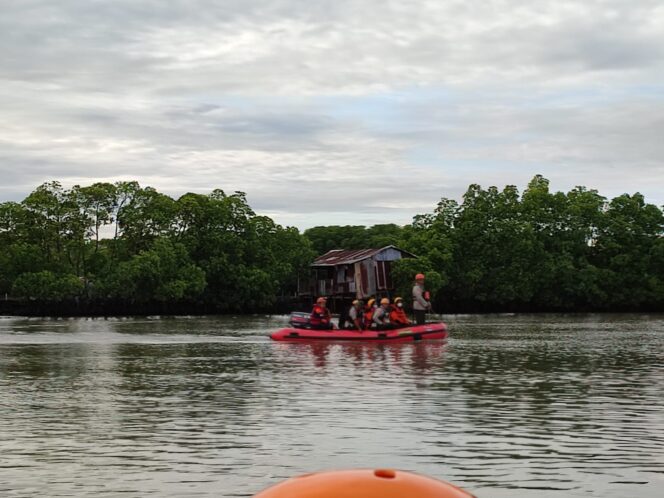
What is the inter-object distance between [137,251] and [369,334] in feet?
187

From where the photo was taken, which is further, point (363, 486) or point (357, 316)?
point (357, 316)

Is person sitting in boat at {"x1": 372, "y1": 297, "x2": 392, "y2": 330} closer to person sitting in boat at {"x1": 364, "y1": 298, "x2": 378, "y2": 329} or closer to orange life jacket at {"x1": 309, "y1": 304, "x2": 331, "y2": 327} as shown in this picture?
person sitting in boat at {"x1": 364, "y1": 298, "x2": 378, "y2": 329}

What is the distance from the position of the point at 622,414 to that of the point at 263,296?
254 feet

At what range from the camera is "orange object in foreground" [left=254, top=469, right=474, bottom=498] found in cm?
492

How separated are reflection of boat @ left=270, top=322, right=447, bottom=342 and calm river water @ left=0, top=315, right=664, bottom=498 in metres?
8.35

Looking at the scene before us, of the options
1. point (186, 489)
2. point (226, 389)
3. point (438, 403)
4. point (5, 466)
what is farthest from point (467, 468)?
point (226, 389)

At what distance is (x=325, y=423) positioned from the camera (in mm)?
14719

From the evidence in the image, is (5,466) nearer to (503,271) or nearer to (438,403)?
(438,403)

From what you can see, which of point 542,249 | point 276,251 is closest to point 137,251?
point 276,251

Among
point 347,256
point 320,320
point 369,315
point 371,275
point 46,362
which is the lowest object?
point 46,362

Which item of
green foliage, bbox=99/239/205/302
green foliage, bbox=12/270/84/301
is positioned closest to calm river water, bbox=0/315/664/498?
green foliage, bbox=99/239/205/302

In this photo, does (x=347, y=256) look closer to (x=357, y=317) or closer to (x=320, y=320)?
(x=357, y=317)

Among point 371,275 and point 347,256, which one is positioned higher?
point 347,256

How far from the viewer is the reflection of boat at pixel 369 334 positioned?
37.1 m
